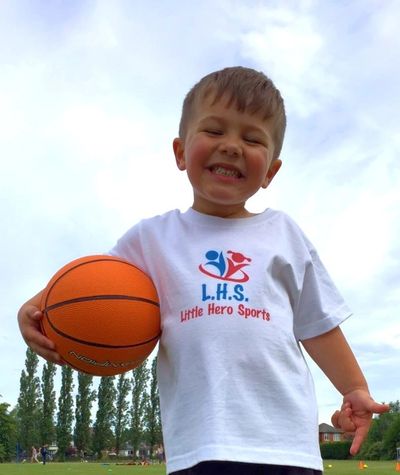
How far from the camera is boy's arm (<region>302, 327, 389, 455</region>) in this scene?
3.19 meters

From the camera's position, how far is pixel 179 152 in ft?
11.9

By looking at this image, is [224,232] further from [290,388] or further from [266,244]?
[290,388]

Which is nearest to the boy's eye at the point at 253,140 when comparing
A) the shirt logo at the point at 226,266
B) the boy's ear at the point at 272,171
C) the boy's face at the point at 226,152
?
the boy's face at the point at 226,152

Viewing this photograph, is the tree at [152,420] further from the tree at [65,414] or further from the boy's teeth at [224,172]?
the boy's teeth at [224,172]

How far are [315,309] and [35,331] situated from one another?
1423 millimetres

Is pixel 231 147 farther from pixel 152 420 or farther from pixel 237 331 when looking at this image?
pixel 152 420

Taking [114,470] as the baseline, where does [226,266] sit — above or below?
below

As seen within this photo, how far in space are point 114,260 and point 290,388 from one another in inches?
42.0

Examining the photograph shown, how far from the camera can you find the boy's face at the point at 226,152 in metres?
3.20

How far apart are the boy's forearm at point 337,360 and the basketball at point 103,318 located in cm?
86

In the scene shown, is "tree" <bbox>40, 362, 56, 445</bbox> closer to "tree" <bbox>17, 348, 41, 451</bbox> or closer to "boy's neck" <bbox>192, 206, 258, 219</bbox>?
"tree" <bbox>17, 348, 41, 451</bbox>

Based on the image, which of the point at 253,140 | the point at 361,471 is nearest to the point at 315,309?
the point at 253,140

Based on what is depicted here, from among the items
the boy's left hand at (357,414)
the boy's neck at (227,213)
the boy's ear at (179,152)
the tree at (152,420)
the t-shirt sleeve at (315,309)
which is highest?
the tree at (152,420)

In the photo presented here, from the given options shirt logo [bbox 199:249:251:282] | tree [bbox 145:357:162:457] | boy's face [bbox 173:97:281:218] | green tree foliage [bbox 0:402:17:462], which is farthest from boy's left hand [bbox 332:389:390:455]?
green tree foliage [bbox 0:402:17:462]
